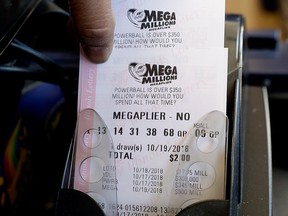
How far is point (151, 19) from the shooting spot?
531mm

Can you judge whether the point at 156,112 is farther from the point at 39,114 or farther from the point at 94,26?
the point at 39,114

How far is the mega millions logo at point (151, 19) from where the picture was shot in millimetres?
528

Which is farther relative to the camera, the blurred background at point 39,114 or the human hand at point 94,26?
the blurred background at point 39,114

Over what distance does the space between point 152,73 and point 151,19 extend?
0.06 metres

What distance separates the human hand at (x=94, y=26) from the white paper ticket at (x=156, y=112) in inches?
0.6

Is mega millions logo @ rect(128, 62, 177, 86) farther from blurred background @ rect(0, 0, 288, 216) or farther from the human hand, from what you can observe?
blurred background @ rect(0, 0, 288, 216)

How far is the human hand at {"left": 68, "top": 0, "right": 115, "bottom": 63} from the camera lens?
48cm

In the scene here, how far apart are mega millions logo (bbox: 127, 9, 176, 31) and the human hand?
0.10 feet

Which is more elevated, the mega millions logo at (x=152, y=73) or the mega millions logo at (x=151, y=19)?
the mega millions logo at (x=151, y=19)

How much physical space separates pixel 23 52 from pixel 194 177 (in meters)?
0.28

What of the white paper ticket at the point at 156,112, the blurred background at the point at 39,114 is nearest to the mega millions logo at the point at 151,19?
the white paper ticket at the point at 156,112

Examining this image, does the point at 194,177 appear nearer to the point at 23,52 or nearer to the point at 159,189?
the point at 159,189

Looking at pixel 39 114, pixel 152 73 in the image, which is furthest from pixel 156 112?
pixel 39 114

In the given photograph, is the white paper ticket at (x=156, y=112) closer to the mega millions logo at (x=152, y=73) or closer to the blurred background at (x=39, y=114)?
the mega millions logo at (x=152, y=73)
